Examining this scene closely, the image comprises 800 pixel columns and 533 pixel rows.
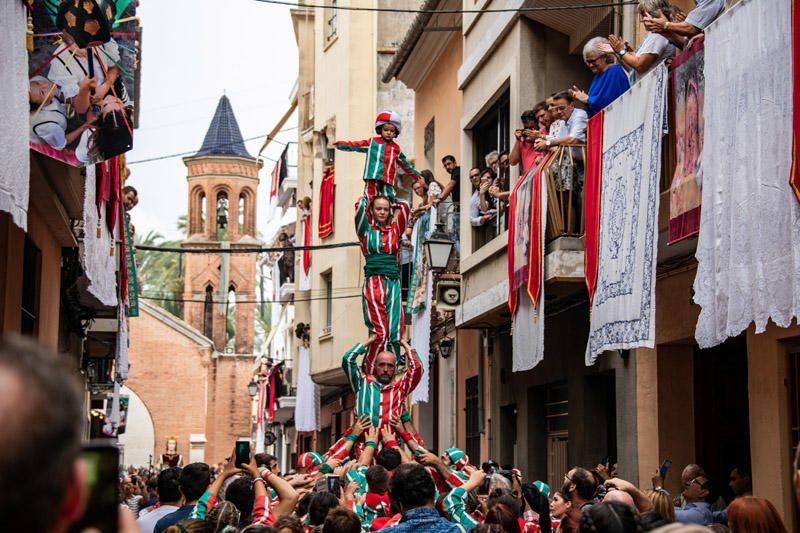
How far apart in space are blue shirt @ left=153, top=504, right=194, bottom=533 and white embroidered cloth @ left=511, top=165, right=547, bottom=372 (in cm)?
742

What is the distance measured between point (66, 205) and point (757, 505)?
33.9 ft

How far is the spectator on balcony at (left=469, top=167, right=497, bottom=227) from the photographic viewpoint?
1808 centimetres

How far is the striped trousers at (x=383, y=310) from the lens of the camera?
48.1 ft

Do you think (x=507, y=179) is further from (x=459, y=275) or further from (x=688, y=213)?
(x=688, y=213)

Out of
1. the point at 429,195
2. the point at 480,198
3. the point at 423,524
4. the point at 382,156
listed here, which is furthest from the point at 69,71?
the point at 429,195

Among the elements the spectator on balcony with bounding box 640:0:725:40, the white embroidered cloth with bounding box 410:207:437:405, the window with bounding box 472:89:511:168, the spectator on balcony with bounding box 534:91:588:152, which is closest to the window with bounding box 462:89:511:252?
the window with bounding box 472:89:511:168

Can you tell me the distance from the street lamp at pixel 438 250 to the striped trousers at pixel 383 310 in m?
3.57

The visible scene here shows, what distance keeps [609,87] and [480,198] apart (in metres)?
5.52

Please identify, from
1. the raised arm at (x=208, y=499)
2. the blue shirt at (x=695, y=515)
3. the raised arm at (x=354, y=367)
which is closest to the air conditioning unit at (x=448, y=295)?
the raised arm at (x=354, y=367)

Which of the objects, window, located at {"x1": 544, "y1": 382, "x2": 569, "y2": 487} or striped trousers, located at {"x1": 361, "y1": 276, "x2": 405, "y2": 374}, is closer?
striped trousers, located at {"x1": 361, "y1": 276, "x2": 405, "y2": 374}

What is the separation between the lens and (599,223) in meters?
12.5

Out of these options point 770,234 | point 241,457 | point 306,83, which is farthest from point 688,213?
point 306,83

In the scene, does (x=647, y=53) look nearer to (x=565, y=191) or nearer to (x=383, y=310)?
(x=565, y=191)

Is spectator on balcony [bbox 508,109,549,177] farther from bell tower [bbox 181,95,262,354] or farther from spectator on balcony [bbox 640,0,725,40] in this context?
bell tower [bbox 181,95,262,354]
